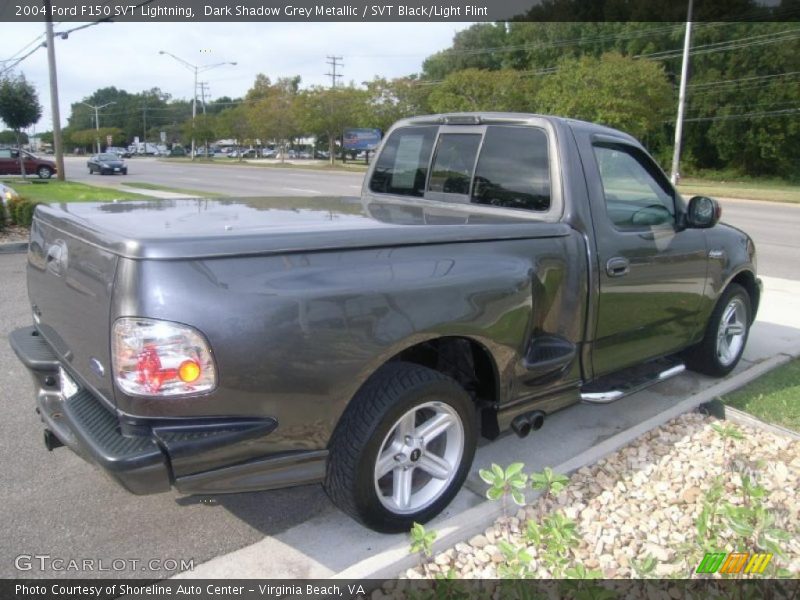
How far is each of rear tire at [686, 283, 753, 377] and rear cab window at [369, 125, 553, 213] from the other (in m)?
2.01

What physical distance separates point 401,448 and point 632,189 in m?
2.27

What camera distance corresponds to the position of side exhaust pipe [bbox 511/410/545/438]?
3.22 m

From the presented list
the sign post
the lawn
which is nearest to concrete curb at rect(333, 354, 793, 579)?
the lawn

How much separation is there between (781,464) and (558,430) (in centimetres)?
121

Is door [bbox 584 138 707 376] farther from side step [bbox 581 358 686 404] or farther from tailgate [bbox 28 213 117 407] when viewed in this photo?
tailgate [bbox 28 213 117 407]

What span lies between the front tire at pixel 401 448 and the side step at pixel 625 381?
970mm

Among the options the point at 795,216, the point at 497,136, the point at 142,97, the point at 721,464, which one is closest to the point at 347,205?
the point at 497,136

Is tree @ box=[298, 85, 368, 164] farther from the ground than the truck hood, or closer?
farther from the ground

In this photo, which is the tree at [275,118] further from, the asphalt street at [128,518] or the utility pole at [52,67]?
the asphalt street at [128,518]

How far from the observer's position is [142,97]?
124312 millimetres

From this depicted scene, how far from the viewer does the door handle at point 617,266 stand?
3.50 meters

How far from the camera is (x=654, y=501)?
323 centimetres

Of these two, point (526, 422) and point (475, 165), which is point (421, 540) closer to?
point (526, 422)

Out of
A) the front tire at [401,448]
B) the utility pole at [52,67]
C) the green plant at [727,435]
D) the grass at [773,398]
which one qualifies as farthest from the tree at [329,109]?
the front tire at [401,448]
